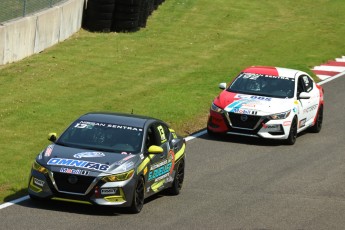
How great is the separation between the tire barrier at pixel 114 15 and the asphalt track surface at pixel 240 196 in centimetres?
1178

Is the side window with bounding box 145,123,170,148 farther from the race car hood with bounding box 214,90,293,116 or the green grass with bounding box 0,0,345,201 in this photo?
the race car hood with bounding box 214,90,293,116

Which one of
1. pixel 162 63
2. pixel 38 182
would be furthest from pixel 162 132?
pixel 162 63

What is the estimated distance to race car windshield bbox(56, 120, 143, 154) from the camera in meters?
15.7

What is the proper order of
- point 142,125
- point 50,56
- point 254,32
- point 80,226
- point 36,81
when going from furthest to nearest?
point 254,32 → point 50,56 → point 36,81 → point 142,125 → point 80,226

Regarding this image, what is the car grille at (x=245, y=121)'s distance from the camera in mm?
22281

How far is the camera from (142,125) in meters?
16.3

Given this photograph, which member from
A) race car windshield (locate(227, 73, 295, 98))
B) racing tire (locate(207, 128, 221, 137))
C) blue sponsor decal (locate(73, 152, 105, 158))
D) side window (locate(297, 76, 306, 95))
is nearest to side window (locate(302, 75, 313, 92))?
side window (locate(297, 76, 306, 95))

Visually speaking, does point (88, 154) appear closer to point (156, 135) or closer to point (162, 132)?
point (156, 135)

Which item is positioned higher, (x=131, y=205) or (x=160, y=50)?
(x=131, y=205)

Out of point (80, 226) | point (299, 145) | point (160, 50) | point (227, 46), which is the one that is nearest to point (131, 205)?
point (80, 226)

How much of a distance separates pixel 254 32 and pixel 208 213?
2404cm

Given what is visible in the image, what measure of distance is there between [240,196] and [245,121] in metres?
5.30

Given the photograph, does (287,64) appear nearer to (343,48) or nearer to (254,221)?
(343,48)

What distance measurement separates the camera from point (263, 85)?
23594 mm
